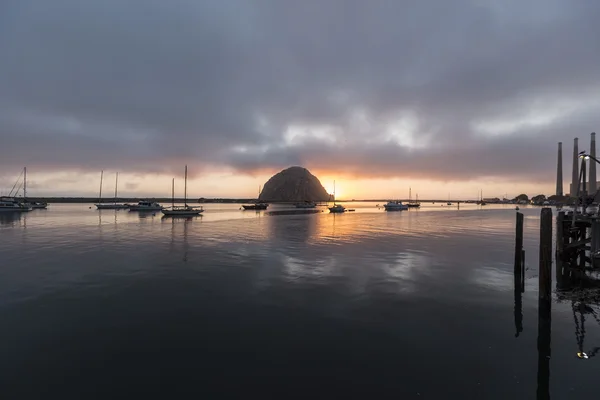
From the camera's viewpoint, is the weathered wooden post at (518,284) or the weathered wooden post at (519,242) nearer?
the weathered wooden post at (518,284)

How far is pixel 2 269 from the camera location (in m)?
20.3

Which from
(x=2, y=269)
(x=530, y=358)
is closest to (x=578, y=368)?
(x=530, y=358)

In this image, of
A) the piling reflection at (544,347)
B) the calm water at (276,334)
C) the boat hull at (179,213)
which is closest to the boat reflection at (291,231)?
the calm water at (276,334)

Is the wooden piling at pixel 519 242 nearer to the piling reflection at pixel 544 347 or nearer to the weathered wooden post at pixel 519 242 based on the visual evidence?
the weathered wooden post at pixel 519 242

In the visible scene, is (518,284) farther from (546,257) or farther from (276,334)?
(276,334)

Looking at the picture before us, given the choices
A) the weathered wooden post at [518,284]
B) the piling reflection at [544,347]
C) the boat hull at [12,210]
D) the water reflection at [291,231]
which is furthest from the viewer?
the boat hull at [12,210]

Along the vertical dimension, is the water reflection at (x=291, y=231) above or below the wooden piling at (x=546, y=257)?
below

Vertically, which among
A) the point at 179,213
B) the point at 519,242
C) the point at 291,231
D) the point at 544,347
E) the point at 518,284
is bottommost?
the point at 291,231

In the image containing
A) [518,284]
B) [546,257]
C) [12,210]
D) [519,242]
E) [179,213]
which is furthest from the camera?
[12,210]

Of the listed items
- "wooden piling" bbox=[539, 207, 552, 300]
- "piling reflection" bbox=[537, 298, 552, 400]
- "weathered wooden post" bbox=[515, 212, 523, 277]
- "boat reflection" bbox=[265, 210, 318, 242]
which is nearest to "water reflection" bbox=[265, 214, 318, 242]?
"boat reflection" bbox=[265, 210, 318, 242]

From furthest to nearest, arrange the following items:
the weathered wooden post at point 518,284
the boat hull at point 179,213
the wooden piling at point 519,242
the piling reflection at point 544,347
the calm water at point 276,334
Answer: the boat hull at point 179,213 → the wooden piling at point 519,242 → the weathered wooden post at point 518,284 → the piling reflection at point 544,347 → the calm water at point 276,334

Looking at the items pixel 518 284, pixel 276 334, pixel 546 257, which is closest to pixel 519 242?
pixel 518 284

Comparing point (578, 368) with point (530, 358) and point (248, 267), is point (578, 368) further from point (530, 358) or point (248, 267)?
point (248, 267)

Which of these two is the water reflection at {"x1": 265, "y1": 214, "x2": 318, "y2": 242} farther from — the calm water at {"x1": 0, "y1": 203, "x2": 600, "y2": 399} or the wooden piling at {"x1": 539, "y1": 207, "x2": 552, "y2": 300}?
the wooden piling at {"x1": 539, "y1": 207, "x2": 552, "y2": 300}
